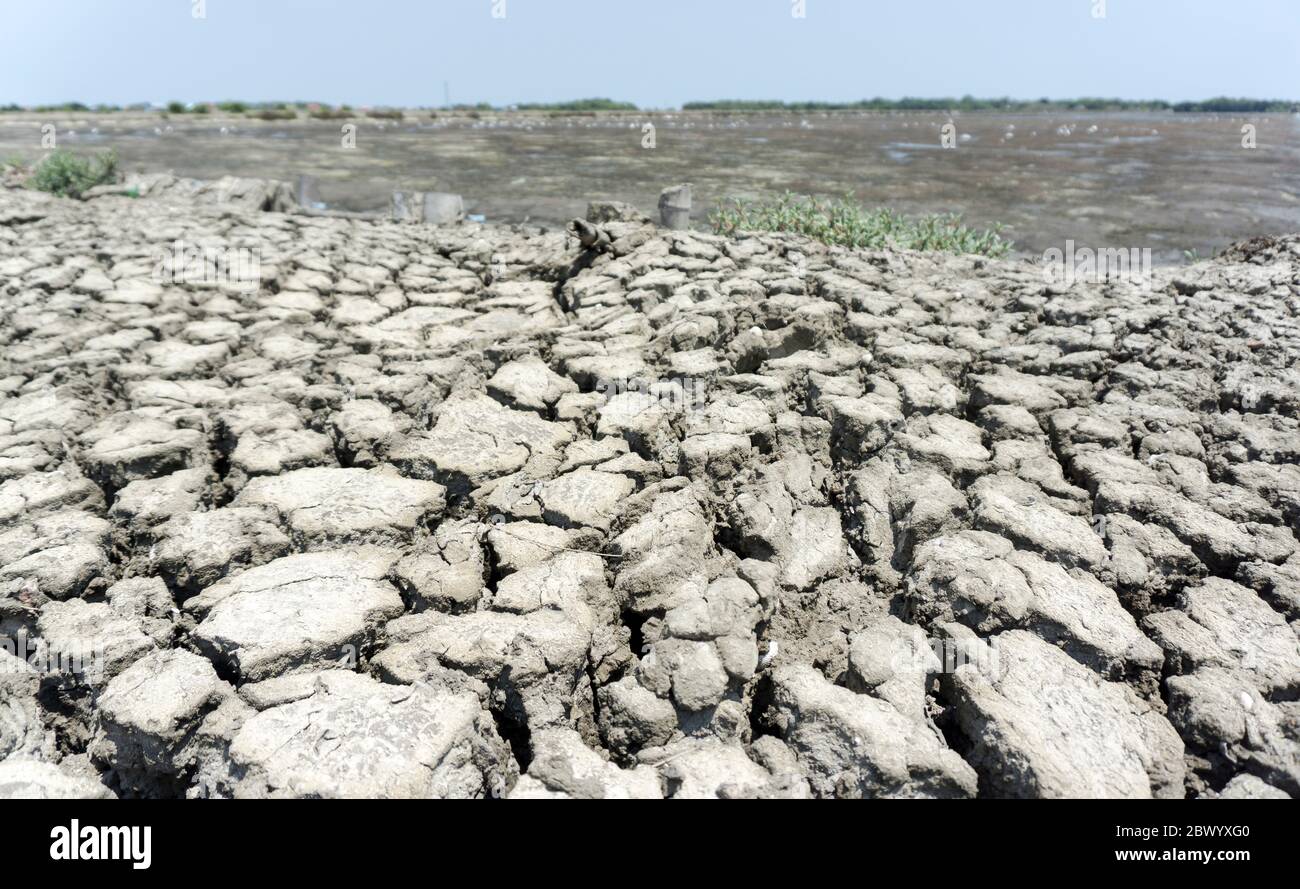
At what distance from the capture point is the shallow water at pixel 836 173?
9.72 metres

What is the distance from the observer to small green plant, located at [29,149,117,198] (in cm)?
882

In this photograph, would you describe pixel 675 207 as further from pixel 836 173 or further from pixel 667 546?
pixel 836 173

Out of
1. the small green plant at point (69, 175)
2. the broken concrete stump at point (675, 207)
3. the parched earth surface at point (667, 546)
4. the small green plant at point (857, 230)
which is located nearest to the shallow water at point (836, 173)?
the small green plant at point (857, 230)

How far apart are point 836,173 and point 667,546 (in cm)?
1411

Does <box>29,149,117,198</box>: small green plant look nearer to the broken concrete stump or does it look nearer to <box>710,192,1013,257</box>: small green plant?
the broken concrete stump

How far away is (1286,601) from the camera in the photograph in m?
2.16

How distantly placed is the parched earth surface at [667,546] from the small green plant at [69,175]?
245 inches

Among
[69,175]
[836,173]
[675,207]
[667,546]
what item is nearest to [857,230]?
[675,207]

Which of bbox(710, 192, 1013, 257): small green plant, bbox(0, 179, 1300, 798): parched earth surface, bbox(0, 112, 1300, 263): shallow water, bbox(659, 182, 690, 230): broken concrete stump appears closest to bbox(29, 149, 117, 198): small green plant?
bbox(0, 112, 1300, 263): shallow water

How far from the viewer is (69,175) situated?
9.03 metres

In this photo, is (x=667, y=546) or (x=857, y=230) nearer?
(x=667, y=546)

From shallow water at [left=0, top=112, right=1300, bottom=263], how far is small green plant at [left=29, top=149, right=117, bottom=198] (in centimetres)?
268

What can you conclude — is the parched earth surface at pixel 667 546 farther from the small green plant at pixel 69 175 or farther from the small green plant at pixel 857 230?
the small green plant at pixel 69 175
